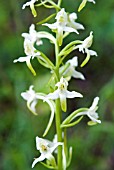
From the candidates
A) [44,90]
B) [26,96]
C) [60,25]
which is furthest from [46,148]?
[44,90]

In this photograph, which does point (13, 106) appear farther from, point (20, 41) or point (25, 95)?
point (25, 95)

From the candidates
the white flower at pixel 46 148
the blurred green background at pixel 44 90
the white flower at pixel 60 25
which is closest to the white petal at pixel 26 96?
the white flower at pixel 46 148

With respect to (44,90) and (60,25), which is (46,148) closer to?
(60,25)

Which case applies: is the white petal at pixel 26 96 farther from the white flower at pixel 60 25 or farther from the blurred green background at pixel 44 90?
the blurred green background at pixel 44 90

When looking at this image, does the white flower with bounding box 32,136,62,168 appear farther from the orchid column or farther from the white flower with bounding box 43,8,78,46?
the white flower with bounding box 43,8,78,46

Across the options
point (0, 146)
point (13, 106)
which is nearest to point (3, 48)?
point (13, 106)

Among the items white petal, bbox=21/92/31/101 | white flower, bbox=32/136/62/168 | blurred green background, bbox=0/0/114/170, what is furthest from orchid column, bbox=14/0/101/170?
blurred green background, bbox=0/0/114/170
